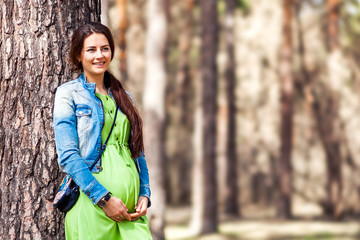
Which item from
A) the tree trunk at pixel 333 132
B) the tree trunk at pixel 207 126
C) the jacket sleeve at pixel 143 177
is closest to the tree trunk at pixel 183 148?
the tree trunk at pixel 333 132

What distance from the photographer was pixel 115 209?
3404 mm

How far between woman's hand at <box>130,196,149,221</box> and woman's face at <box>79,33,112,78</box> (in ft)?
2.67

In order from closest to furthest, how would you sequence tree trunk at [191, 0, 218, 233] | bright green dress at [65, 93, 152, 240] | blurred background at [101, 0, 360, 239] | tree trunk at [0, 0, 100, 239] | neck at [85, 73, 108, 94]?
bright green dress at [65, 93, 152, 240]
neck at [85, 73, 108, 94]
tree trunk at [0, 0, 100, 239]
blurred background at [101, 0, 360, 239]
tree trunk at [191, 0, 218, 233]

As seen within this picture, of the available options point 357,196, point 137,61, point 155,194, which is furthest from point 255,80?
point 155,194

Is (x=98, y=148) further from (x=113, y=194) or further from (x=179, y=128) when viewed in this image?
(x=179, y=128)

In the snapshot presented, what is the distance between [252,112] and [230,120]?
7.42m

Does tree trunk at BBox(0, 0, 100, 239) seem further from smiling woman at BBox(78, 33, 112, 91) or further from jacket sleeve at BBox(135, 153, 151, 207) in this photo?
jacket sleeve at BBox(135, 153, 151, 207)

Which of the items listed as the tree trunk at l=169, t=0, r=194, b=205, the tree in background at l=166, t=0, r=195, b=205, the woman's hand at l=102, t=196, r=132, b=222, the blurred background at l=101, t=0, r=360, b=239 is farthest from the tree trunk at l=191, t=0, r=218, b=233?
the tree trunk at l=169, t=0, r=194, b=205

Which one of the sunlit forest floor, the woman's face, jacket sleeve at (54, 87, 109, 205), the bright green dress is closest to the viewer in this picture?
jacket sleeve at (54, 87, 109, 205)

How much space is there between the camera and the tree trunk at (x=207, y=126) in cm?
1673

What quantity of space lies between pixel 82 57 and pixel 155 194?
365 inches

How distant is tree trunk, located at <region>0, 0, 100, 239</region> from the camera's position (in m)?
3.94

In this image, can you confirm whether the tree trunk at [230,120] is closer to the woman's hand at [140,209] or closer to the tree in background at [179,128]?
the tree in background at [179,128]

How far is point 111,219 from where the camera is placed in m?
3.48
